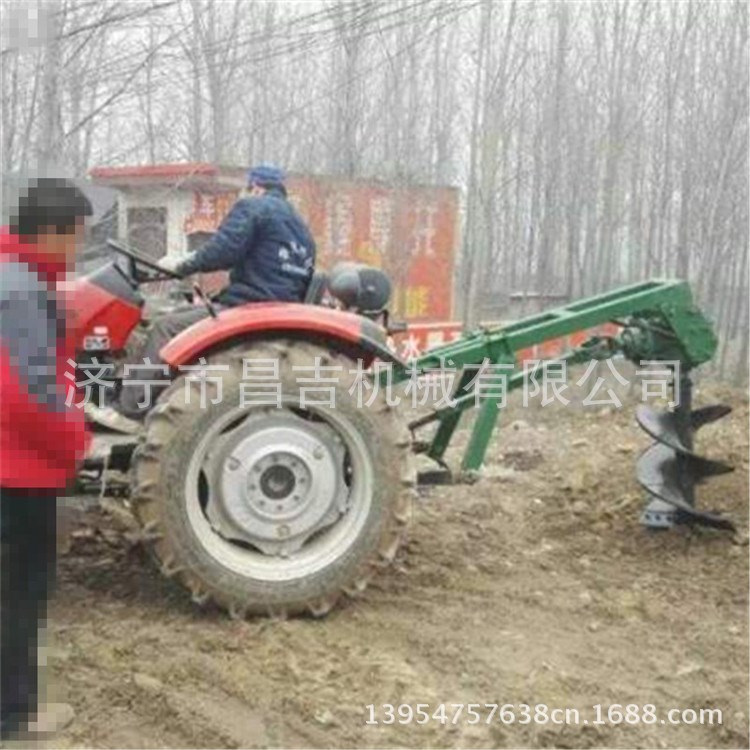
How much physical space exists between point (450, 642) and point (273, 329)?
130cm

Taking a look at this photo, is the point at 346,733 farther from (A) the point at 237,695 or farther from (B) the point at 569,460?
(B) the point at 569,460

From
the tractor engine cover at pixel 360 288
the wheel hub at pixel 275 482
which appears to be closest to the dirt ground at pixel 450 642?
the wheel hub at pixel 275 482

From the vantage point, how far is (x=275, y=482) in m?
4.18

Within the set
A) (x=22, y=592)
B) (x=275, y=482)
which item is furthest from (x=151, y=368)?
(x=22, y=592)

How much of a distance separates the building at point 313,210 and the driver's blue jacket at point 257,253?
9.16 metres

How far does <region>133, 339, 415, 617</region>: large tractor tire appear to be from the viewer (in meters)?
4.05

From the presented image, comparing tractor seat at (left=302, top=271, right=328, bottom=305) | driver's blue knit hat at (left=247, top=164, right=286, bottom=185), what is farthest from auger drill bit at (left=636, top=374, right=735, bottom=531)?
driver's blue knit hat at (left=247, top=164, right=286, bottom=185)

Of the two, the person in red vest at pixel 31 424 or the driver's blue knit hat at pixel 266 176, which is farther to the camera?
the driver's blue knit hat at pixel 266 176

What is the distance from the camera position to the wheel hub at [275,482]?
4141 mm

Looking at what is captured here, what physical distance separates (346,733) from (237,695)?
0.37m

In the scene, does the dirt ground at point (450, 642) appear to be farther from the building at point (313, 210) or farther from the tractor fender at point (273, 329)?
the building at point (313, 210)

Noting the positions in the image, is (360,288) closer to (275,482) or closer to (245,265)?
(245,265)

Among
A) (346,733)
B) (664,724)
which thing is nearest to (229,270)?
(346,733)

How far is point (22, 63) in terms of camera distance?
1048 centimetres
